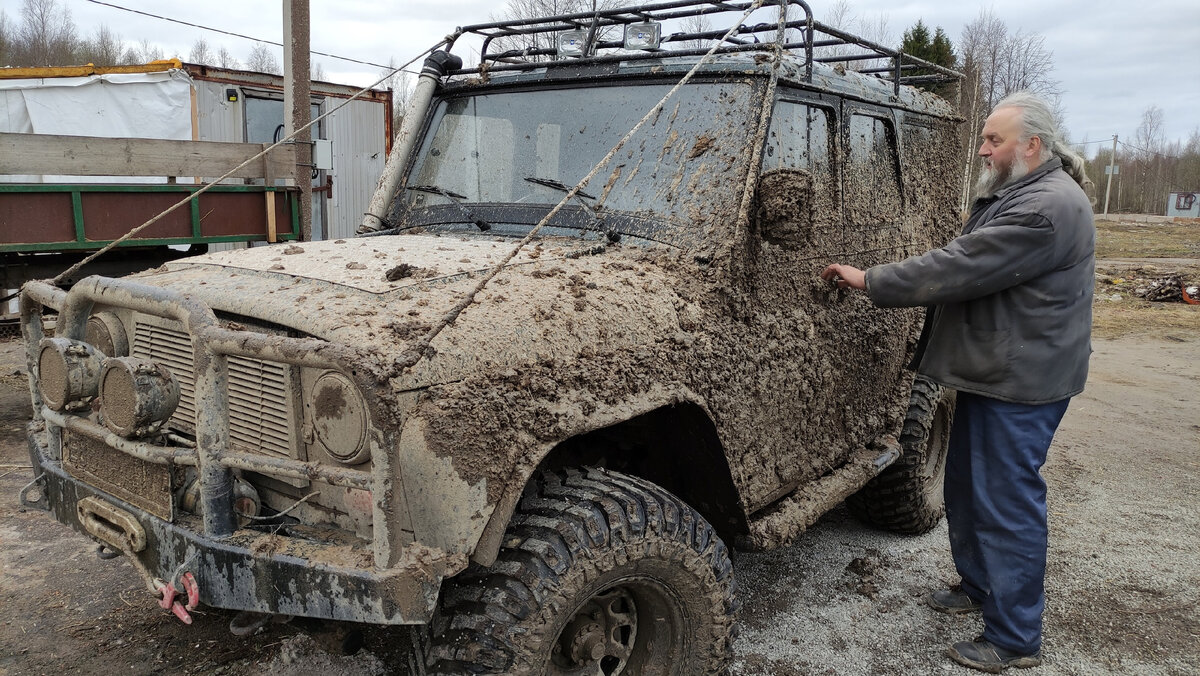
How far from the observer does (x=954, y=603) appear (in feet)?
12.9

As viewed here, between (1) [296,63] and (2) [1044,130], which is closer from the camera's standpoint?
(2) [1044,130]

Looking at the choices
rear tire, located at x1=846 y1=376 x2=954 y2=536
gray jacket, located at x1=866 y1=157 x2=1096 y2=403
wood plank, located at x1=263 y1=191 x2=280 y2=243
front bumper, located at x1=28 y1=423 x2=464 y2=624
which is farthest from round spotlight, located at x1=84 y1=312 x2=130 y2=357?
wood plank, located at x1=263 y1=191 x2=280 y2=243

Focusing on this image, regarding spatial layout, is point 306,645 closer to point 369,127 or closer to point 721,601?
point 721,601

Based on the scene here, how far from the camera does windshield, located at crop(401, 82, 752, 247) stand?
126 inches

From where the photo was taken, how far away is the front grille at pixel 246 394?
2.42 meters

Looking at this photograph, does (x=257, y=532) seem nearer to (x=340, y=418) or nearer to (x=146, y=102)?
(x=340, y=418)

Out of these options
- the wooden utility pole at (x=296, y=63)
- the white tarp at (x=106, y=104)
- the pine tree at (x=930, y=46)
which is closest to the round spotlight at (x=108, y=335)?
the wooden utility pole at (x=296, y=63)

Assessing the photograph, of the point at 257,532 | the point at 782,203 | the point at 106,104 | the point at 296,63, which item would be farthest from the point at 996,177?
the point at 106,104

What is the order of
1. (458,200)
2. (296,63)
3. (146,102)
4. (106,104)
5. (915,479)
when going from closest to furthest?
(458,200), (915,479), (296,63), (146,102), (106,104)

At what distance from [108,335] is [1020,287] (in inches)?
130

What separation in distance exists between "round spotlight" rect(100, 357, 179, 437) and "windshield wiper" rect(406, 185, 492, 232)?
4.96 ft

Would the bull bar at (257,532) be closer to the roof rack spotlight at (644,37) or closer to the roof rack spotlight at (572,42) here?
the roof rack spotlight at (644,37)

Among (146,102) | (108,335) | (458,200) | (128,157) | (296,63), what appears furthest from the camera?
(146,102)

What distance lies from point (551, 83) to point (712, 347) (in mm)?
1548
